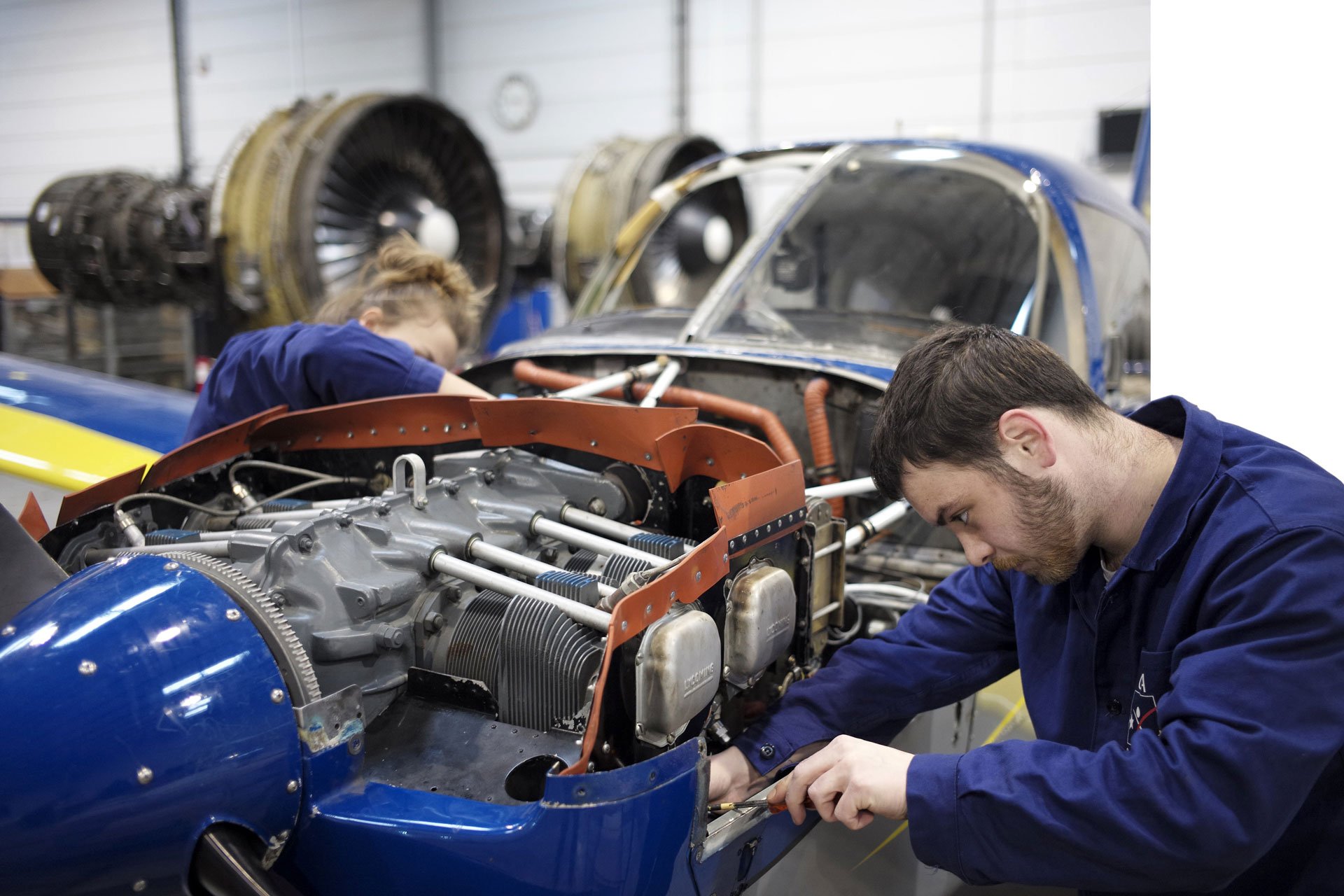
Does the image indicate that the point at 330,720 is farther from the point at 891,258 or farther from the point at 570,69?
the point at 570,69

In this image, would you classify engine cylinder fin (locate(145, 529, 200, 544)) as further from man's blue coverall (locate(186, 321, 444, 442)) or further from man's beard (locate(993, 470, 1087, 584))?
man's beard (locate(993, 470, 1087, 584))

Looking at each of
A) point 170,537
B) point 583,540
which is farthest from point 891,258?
point 170,537

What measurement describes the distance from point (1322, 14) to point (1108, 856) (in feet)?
6.25

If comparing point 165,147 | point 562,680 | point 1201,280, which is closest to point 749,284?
point 1201,280

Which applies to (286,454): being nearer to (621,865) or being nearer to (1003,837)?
(621,865)

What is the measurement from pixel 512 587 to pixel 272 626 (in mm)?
393

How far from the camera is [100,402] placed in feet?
12.8

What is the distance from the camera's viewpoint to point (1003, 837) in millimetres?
1362

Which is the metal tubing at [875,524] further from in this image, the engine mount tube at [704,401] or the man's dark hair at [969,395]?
the man's dark hair at [969,395]

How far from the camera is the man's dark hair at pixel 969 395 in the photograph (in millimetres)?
1455

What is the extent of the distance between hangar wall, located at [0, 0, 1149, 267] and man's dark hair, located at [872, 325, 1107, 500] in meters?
8.12

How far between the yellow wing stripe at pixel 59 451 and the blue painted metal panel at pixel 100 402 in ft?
0.21

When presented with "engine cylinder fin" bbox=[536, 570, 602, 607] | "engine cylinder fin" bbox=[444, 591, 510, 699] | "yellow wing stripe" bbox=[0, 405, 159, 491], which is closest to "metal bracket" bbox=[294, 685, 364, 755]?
"engine cylinder fin" bbox=[444, 591, 510, 699]

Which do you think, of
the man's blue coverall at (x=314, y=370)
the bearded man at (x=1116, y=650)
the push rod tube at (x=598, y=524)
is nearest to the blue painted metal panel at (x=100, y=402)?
the man's blue coverall at (x=314, y=370)
